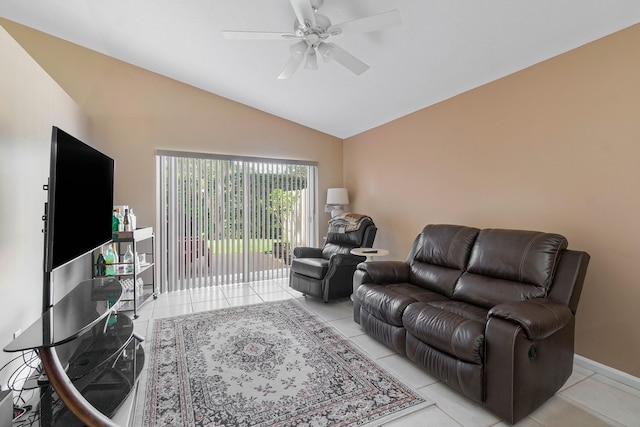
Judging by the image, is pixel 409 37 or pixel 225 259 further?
pixel 225 259

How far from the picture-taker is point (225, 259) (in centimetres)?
466

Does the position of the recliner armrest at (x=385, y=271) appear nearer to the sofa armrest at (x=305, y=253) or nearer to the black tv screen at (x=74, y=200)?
the sofa armrest at (x=305, y=253)

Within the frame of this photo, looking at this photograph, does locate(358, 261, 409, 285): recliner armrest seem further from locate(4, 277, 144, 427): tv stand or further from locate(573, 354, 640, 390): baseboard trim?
locate(4, 277, 144, 427): tv stand

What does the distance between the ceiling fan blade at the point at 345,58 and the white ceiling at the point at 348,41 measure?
0.09 metres

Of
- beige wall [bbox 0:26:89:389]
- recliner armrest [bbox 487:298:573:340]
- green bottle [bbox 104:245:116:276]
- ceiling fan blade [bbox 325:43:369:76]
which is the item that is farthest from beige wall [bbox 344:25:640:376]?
green bottle [bbox 104:245:116:276]

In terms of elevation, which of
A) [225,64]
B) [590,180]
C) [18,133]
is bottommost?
[590,180]

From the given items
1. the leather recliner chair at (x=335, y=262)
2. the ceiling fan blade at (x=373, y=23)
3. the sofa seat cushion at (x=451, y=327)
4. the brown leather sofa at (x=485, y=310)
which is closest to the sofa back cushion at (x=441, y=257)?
the brown leather sofa at (x=485, y=310)

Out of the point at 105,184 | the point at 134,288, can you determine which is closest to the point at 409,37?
the point at 105,184

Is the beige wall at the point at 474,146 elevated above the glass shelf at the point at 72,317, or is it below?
above

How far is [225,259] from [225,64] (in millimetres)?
2749

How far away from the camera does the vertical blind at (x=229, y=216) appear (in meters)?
4.29

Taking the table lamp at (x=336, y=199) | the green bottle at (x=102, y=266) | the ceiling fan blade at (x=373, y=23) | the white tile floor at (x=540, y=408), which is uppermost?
the ceiling fan blade at (x=373, y=23)

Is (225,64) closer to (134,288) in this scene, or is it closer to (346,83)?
(346,83)

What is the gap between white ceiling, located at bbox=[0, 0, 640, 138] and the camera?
2178mm
